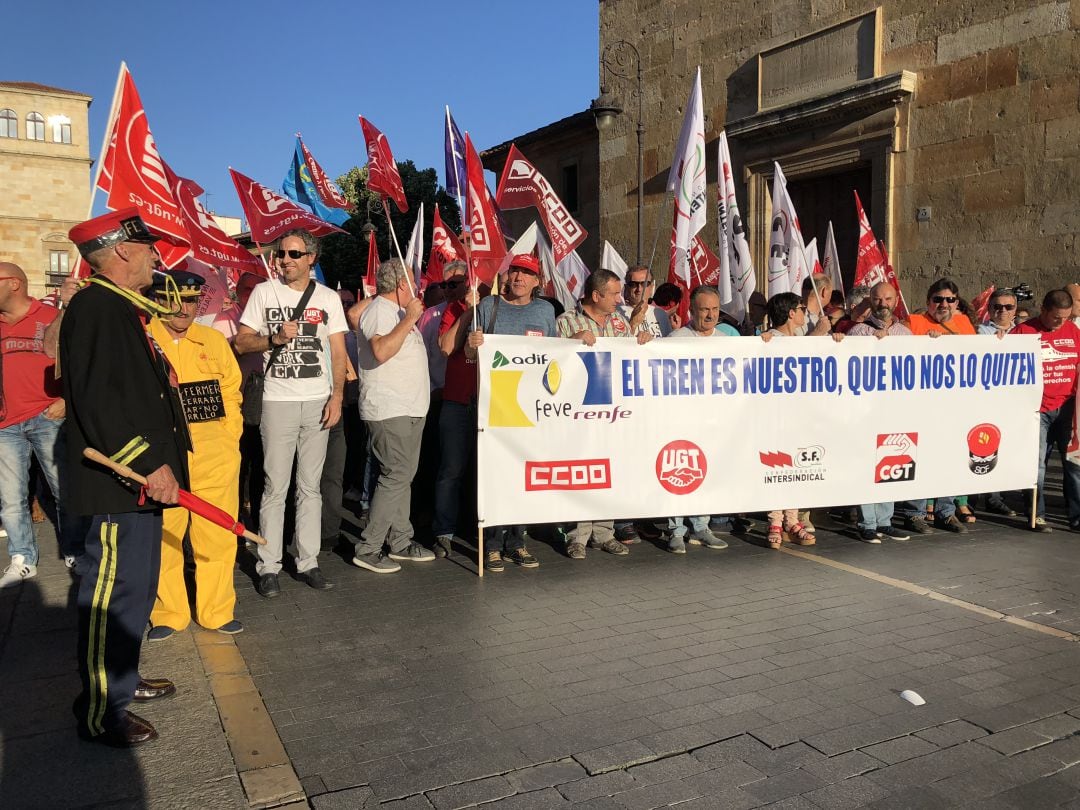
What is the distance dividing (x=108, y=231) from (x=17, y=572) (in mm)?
3506

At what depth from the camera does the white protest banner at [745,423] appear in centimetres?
605

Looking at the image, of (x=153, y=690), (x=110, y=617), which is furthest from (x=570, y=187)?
(x=110, y=617)

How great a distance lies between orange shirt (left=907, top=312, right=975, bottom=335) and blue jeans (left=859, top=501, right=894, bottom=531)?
1516 millimetres

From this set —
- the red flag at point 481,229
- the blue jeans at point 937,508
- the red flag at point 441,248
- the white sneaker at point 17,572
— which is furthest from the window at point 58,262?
the blue jeans at point 937,508

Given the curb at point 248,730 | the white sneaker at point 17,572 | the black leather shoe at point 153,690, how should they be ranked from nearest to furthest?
the curb at point 248,730
the black leather shoe at point 153,690
the white sneaker at point 17,572

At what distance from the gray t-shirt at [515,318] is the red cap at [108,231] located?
9.77ft

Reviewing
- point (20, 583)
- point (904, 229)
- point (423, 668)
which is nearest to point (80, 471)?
point (423, 668)

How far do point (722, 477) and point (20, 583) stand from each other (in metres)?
4.88

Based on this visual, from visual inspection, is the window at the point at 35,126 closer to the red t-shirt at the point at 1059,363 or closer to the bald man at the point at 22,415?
the bald man at the point at 22,415

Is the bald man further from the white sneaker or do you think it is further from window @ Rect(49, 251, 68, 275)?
window @ Rect(49, 251, 68, 275)

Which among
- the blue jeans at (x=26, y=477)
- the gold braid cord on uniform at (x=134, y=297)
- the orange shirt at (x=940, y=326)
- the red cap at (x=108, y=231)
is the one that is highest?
the red cap at (x=108, y=231)

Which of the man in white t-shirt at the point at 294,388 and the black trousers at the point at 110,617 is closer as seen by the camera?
the black trousers at the point at 110,617

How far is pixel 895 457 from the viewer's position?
271 inches

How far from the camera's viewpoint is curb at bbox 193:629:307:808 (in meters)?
2.95
